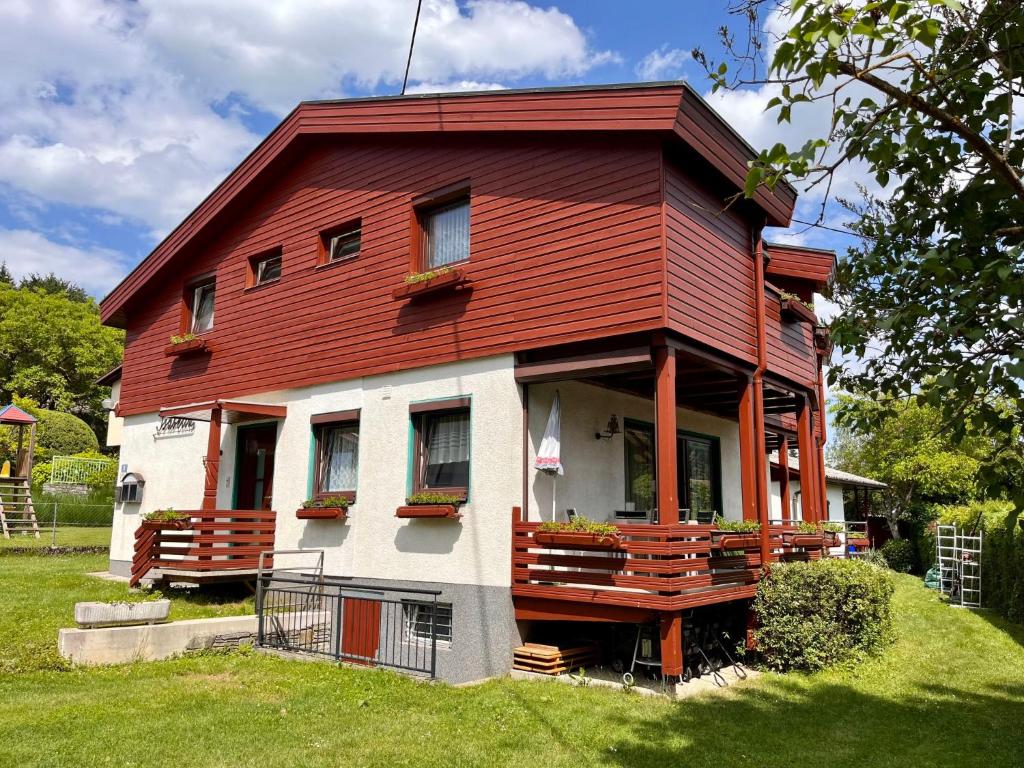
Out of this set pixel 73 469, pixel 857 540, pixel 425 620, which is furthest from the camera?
pixel 73 469

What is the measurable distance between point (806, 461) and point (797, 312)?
94.9 inches

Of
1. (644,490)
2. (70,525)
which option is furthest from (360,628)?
(70,525)

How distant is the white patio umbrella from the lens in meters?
9.38

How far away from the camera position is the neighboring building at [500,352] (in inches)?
349

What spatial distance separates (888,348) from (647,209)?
4.25 m

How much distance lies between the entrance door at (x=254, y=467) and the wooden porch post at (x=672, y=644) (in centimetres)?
808

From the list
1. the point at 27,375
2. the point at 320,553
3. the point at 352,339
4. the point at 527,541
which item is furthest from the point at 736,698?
the point at 27,375

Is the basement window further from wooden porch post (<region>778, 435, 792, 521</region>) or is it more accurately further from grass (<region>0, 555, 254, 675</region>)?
wooden porch post (<region>778, 435, 792, 521</region>)

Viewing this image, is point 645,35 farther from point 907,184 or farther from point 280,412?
point 280,412

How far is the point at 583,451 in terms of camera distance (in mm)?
10641

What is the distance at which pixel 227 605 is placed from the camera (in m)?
11.9

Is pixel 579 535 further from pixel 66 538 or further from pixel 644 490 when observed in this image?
pixel 66 538

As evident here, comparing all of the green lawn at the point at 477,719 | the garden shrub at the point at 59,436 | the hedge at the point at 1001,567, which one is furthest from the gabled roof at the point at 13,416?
the hedge at the point at 1001,567

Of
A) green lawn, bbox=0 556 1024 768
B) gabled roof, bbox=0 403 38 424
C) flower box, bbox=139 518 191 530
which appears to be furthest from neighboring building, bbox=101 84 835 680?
gabled roof, bbox=0 403 38 424
